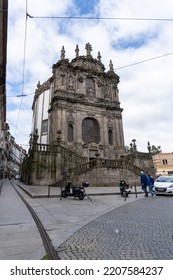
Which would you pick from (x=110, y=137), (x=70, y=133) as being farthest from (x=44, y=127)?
(x=110, y=137)

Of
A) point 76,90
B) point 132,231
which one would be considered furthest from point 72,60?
point 132,231

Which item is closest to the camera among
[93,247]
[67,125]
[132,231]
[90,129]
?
[93,247]

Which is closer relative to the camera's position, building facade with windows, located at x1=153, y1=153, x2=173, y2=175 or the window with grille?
the window with grille

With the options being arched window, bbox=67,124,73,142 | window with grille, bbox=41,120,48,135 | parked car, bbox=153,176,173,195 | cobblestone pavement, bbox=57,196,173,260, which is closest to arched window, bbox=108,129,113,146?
arched window, bbox=67,124,73,142

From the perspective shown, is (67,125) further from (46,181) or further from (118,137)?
(46,181)

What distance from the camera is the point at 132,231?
4297 millimetres

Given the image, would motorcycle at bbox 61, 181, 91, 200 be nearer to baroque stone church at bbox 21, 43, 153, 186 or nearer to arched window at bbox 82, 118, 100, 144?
baroque stone church at bbox 21, 43, 153, 186

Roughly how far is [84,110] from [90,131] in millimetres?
3620

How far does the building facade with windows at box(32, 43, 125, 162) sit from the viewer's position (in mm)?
28019

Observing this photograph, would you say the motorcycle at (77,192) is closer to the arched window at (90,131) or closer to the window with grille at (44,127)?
the arched window at (90,131)

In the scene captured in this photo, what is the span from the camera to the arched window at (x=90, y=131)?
1167 inches

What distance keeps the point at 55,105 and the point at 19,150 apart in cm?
6220

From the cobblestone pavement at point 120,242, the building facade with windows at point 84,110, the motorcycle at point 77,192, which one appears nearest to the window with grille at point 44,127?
the building facade with windows at point 84,110
